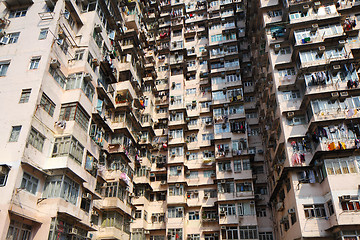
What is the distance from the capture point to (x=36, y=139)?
675 inches

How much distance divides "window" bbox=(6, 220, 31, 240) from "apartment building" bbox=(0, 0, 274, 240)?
6 cm

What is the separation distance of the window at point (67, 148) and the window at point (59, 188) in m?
1.43

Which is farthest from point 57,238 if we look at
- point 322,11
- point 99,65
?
point 322,11

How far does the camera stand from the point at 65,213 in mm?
16797

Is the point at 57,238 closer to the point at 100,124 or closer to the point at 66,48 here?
the point at 100,124

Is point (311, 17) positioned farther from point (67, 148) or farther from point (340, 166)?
point (67, 148)

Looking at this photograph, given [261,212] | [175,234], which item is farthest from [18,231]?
[261,212]

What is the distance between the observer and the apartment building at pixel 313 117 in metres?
19.5

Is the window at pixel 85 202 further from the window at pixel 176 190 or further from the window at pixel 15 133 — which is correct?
the window at pixel 176 190

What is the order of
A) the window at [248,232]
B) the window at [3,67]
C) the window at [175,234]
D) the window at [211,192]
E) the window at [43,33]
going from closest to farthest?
the window at [3,67], the window at [43,33], the window at [248,232], the window at [175,234], the window at [211,192]

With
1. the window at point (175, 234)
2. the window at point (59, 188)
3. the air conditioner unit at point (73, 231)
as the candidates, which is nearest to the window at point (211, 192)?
the window at point (175, 234)

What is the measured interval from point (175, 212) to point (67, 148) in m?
14.8

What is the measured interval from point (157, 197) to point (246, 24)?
2542 centimetres

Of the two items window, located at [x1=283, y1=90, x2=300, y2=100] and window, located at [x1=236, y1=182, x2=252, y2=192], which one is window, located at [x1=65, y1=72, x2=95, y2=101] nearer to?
window, located at [x1=283, y1=90, x2=300, y2=100]
